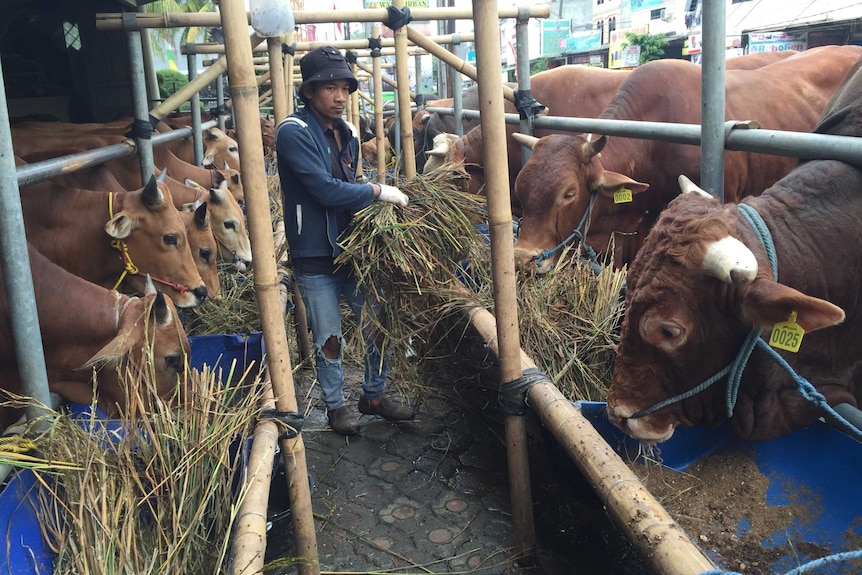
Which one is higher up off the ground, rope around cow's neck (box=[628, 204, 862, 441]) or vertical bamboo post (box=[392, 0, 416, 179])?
vertical bamboo post (box=[392, 0, 416, 179])

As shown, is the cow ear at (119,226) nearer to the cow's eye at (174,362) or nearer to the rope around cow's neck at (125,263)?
the rope around cow's neck at (125,263)

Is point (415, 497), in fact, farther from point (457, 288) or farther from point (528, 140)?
point (528, 140)

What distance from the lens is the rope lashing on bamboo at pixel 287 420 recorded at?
2559 mm

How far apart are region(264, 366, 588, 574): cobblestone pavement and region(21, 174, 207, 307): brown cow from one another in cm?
143

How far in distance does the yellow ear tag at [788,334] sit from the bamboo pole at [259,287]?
166 cm

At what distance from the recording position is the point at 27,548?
2215 mm

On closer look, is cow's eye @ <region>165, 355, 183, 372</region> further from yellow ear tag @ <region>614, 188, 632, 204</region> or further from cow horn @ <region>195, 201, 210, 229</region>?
yellow ear tag @ <region>614, 188, 632, 204</region>

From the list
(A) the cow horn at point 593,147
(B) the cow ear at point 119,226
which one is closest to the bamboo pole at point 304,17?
(A) the cow horn at point 593,147

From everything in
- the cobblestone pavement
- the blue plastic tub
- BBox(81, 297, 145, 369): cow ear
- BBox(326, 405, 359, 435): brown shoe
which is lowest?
the cobblestone pavement

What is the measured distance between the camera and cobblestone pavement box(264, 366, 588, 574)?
10.2 ft

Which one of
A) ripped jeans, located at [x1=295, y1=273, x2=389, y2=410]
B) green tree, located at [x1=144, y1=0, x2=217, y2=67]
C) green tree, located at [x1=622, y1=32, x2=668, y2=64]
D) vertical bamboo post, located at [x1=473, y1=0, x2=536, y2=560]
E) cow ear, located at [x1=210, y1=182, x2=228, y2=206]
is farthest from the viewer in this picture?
green tree, located at [x1=622, y1=32, x2=668, y2=64]

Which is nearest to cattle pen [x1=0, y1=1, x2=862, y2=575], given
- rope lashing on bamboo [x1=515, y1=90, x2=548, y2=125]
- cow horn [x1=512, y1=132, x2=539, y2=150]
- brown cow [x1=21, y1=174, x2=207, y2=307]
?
brown cow [x1=21, y1=174, x2=207, y2=307]

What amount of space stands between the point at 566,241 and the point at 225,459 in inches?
125

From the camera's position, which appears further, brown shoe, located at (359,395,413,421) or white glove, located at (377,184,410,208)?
brown shoe, located at (359,395,413,421)
